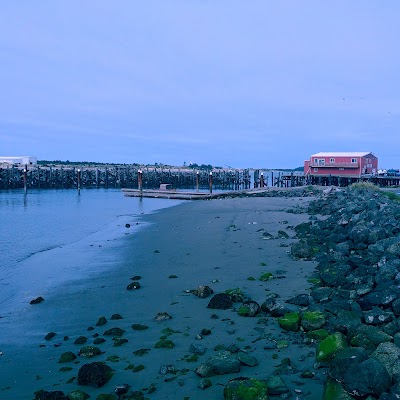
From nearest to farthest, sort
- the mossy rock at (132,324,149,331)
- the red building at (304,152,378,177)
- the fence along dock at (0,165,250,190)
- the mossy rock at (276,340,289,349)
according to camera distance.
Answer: the mossy rock at (276,340,289,349) < the mossy rock at (132,324,149,331) < the red building at (304,152,378,177) < the fence along dock at (0,165,250,190)

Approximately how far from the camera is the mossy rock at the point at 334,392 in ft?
11.8

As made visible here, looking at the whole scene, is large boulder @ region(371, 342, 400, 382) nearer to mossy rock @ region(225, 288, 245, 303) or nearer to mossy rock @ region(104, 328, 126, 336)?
mossy rock @ region(225, 288, 245, 303)

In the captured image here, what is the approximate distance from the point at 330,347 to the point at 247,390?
3.69ft

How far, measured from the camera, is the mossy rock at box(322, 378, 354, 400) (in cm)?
360

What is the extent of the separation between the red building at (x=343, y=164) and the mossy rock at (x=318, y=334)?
55371mm

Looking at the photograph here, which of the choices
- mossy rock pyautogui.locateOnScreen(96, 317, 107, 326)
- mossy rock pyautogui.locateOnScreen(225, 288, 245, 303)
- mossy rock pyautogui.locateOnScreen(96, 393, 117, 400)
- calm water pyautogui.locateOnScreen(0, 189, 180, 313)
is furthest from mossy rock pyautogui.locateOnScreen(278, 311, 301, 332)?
calm water pyautogui.locateOnScreen(0, 189, 180, 313)

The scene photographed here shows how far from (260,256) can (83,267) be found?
14.6 feet

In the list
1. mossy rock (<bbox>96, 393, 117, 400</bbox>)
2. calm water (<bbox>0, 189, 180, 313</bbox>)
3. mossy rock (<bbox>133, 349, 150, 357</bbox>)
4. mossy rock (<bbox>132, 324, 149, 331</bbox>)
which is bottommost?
calm water (<bbox>0, 189, 180, 313</bbox>)

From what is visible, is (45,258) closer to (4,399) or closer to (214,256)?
(214,256)

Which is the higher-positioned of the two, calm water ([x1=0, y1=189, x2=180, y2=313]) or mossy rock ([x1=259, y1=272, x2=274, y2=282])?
mossy rock ([x1=259, y1=272, x2=274, y2=282])

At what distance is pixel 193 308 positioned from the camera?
673 cm

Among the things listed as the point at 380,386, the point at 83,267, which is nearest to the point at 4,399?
the point at 380,386

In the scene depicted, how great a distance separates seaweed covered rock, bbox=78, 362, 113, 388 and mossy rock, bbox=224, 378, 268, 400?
52.5 inches

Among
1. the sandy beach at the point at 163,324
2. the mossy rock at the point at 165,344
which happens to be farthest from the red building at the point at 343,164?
the mossy rock at the point at 165,344
